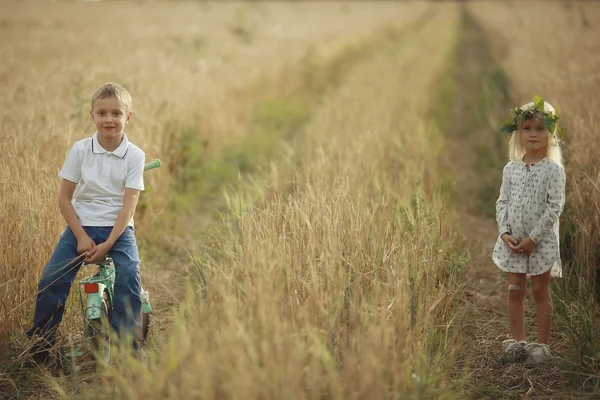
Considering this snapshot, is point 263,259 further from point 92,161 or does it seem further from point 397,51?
point 397,51

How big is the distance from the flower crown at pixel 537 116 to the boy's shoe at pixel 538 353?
3.97 feet

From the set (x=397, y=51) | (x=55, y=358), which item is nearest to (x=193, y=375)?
(x=55, y=358)

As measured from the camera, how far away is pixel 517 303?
3586mm

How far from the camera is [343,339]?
8.74 feet

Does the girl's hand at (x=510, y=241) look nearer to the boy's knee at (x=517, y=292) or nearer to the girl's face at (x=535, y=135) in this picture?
the boy's knee at (x=517, y=292)

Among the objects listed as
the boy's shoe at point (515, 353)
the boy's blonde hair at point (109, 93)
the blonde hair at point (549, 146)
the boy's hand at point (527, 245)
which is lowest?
the boy's shoe at point (515, 353)

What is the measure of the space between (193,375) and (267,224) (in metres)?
1.34

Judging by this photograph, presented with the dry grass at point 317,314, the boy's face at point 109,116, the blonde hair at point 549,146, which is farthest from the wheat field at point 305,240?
the boy's face at point 109,116

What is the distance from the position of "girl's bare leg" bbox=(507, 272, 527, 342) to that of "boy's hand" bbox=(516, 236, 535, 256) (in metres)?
0.18

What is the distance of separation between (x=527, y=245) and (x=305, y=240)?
1263 millimetres

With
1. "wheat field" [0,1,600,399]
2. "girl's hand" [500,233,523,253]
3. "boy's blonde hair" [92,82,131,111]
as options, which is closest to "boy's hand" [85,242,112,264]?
"wheat field" [0,1,600,399]

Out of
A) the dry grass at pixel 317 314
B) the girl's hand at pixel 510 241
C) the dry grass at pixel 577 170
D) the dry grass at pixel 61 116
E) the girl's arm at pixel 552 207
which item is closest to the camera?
the dry grass at pixel 317 314

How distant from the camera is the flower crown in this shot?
3.47 meters

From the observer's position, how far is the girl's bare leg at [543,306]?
11.4ft
